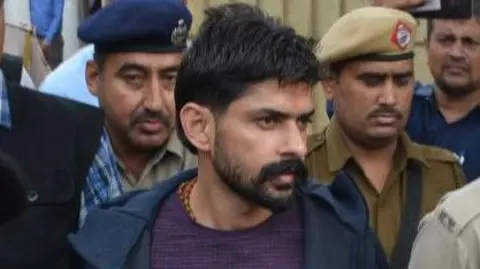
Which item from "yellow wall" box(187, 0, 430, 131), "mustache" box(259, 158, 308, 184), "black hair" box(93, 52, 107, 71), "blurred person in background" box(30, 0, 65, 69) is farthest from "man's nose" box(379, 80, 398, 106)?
"blurred person in background" box(30, 0, 65, 69)

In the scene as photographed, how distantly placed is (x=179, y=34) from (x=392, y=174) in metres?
0.83

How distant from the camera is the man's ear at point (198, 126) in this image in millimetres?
3525

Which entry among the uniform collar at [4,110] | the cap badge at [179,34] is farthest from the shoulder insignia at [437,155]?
the uniform collar at [4,110]

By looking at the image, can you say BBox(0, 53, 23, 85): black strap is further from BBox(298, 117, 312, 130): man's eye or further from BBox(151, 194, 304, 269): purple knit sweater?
BBox(298, 117, 312, 130): man's eye

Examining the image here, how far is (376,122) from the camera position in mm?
4672

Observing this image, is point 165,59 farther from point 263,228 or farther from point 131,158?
point 263,228

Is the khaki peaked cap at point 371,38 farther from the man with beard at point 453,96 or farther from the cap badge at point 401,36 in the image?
the man with beard at point 453,96

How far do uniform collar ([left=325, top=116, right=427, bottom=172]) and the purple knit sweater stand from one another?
1105 mm

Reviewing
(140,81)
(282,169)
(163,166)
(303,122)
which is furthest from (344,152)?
(282,169)

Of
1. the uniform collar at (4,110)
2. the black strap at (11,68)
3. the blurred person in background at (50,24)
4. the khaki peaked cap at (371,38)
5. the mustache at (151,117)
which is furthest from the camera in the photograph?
the blurred person in background at (50,24)

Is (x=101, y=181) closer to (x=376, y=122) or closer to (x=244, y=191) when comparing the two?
(x=244, y=191)

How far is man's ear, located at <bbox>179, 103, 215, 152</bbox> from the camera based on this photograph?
3525 mm

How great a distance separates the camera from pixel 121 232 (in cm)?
347

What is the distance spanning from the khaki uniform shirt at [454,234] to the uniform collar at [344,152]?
1.50 m
